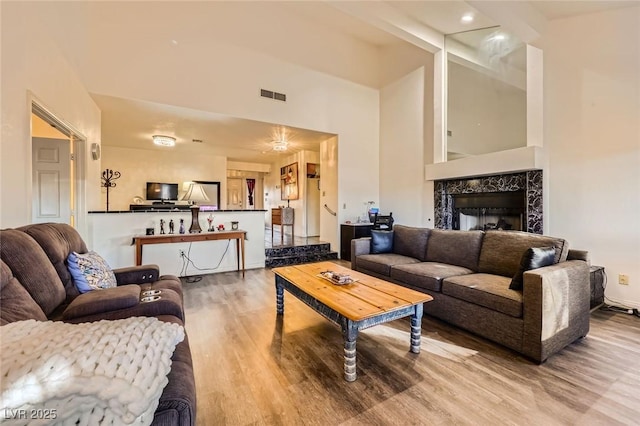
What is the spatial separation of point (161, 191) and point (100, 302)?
622cm

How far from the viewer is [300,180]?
24.7 feet

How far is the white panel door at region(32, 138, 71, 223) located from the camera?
341 centimetres

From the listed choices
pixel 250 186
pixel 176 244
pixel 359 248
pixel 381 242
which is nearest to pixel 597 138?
pixel 381 242

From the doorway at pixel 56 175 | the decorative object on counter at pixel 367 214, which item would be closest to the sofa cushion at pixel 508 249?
the decorative object on counter at pixel 367 214

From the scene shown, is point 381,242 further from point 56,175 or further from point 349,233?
point 56,175

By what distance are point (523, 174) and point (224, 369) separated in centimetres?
451

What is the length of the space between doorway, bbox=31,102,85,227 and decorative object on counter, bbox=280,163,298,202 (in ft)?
15.8

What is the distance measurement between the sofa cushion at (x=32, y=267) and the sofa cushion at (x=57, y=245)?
0.45ft

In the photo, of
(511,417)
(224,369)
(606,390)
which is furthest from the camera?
(224,369)

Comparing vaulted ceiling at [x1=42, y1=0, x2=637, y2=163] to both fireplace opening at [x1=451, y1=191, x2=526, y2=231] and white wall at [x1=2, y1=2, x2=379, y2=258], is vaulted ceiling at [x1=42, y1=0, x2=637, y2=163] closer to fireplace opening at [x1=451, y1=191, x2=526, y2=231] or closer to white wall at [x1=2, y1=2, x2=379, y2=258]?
white wall at [x1=2, y1=2, x2=379, y2=258]

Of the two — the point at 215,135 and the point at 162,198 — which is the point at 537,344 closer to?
the point at 215,135

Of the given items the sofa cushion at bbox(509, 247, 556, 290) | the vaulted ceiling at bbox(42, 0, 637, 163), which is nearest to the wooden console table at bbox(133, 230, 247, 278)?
the vaulted ceiling at bbox(42, 0, 637, 163)

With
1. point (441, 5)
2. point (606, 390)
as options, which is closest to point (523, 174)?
point (441, 5)

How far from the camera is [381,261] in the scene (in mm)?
3582
